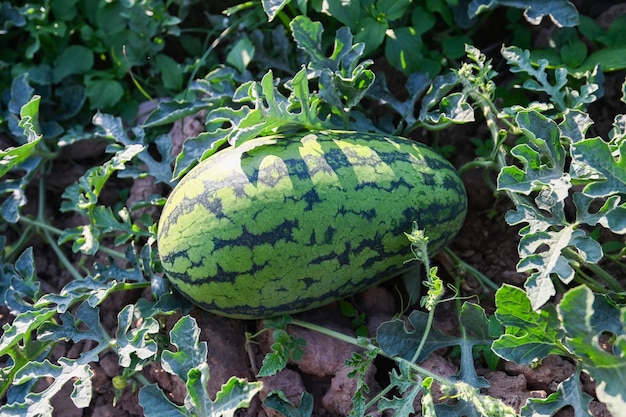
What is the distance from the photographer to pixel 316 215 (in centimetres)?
216

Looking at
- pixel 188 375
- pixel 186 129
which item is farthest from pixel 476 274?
pixel 186 129

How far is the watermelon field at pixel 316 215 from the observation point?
210 cm

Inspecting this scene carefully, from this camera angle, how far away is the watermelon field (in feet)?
6.90

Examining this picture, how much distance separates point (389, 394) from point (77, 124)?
198 cm

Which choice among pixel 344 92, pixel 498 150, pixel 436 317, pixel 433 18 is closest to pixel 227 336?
pixel 436 317

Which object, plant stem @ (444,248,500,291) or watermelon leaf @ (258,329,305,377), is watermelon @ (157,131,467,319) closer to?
watermelon leaf @ (258,329,305,377)

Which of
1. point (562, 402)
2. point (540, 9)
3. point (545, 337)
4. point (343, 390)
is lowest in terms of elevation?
point (343, 390)

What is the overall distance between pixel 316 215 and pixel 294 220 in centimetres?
8

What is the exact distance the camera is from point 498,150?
2.52 metres

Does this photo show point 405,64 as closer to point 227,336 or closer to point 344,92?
point 344,92

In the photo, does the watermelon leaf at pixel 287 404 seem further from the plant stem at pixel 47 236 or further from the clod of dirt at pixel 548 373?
the plant stem at pixel 47 236

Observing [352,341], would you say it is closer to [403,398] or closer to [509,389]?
[403,398]

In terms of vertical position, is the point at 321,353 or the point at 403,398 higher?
the point at 403,398

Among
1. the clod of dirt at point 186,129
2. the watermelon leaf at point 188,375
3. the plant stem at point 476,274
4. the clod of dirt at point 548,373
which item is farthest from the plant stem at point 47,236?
the clod of dirt at point 548,373
